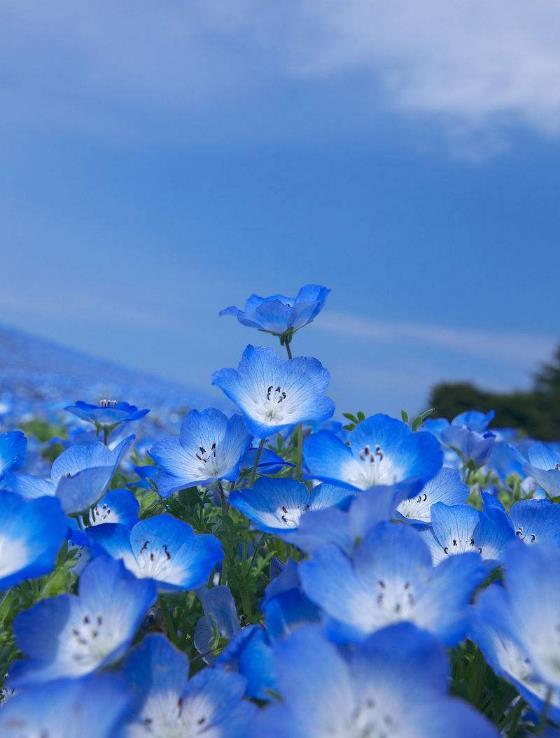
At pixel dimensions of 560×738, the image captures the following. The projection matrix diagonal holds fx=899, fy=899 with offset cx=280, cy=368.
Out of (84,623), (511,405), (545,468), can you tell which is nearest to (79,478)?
(84,623)

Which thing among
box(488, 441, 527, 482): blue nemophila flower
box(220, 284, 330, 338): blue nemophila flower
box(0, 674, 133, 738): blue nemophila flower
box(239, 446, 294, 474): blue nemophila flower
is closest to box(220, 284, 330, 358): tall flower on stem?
box(220, 284, 330, 338): blue nemophila flower

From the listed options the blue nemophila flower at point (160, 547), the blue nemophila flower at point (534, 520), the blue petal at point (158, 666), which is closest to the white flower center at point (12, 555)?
the blue nemophila flower at point (160, 547)

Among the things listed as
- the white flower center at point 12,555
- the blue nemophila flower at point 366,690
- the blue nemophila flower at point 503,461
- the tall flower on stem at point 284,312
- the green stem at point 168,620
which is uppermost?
the tall flower on stem at point 284,312

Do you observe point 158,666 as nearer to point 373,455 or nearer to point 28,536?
point 28,536

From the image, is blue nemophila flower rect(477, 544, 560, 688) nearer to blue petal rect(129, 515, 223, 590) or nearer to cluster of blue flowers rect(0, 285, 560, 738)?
cluster of blue flowers rect(0, 285, 560, 738)

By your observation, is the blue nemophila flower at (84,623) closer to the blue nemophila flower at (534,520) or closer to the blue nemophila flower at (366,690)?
the blue nemophila flower at (366,690)
